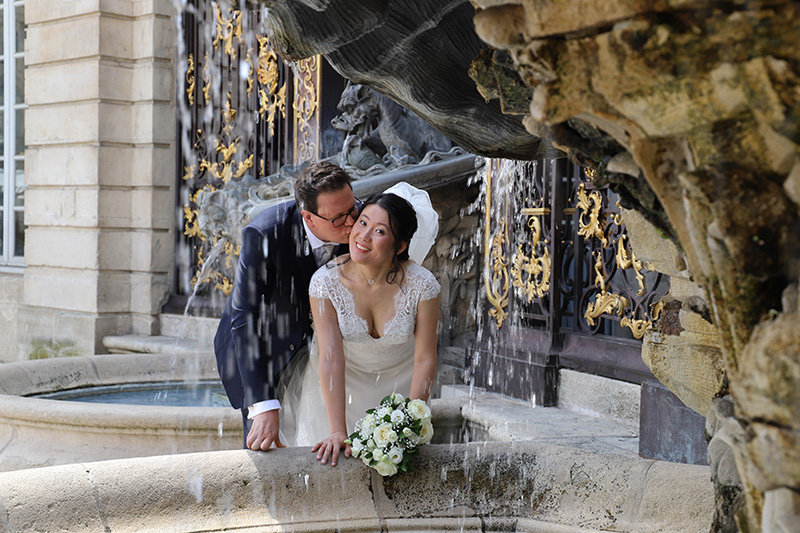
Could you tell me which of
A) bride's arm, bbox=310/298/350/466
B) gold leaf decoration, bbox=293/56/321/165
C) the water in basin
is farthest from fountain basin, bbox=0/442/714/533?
gold leaf decoration, bbox=293/56/321/165

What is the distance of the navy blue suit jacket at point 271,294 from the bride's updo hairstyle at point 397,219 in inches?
17.0

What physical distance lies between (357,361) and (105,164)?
6084mm

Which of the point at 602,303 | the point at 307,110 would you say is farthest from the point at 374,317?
the point at 307,110

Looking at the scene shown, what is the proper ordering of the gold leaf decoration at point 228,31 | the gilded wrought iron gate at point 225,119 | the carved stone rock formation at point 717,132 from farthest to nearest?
the gold leaf decoration at point 228,31, the gilded wrought iron gate at point 225,119, the carved stone rock formation at point 717,132

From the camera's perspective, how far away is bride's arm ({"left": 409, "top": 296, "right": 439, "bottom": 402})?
9.77ft

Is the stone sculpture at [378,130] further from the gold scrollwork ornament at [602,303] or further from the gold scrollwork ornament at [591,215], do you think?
the gold scrollwork ornament at [602,303]

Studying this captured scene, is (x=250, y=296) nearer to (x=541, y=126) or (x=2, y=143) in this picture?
(x=541, y=126)

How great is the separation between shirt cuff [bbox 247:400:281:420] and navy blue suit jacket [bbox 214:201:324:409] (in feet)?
0.51

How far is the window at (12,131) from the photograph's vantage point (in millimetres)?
10102

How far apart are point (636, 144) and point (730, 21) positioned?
0.21 meters

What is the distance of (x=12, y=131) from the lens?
10.2 meters

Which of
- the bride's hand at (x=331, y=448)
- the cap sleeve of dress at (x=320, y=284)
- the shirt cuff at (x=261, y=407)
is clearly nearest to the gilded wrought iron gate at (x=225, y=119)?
the cap sleeve of dress at (x=320, y=284)

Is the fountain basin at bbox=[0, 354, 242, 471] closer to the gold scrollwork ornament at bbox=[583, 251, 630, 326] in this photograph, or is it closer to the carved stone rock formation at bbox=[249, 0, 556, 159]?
the gold scrollwork ornament at bbox=[583, 251, 630, 326]

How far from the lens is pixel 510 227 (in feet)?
17.3
